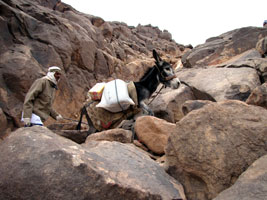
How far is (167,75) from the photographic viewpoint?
5.34 meters

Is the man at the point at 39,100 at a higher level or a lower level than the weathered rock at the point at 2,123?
higher

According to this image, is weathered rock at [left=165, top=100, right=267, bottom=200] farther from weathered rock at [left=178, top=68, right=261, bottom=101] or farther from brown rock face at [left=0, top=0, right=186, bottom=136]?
brown rock face at [left=0, top=0, right=186, bottom=136]

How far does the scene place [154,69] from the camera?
5559mm

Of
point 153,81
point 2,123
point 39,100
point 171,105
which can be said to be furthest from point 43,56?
point 171,105

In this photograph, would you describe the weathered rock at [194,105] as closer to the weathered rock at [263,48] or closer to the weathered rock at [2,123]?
the weathered rock at [263,48]

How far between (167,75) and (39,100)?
10.5 ft

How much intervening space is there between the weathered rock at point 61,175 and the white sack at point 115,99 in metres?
2.95

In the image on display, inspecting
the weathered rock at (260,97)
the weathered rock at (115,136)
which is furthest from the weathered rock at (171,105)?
the weathered rock at (260,97)

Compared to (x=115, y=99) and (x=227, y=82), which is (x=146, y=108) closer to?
(x=115, y=99)

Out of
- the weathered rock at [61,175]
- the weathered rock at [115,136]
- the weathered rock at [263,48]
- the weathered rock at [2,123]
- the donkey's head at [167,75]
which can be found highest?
the weathered rock at [263,48]

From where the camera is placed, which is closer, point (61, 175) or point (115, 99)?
point (61, 175)

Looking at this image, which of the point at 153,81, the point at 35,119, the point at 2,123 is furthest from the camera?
the point at 2,123

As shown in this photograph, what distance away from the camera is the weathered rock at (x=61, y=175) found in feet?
4.14

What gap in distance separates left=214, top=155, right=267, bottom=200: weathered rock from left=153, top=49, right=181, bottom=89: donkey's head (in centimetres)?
390
